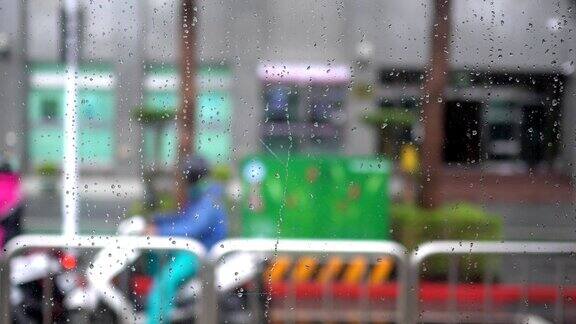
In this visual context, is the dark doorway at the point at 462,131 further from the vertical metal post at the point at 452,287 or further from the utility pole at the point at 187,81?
the utility pole at the point at 187,81

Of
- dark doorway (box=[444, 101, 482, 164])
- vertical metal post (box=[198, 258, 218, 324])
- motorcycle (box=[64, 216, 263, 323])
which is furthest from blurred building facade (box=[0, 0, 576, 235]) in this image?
vertical metal post (box=[198, 258, 218, 324])

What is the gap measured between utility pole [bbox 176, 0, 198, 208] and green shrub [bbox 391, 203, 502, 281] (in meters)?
0.86

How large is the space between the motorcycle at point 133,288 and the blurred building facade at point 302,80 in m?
0.33

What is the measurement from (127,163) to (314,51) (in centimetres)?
81

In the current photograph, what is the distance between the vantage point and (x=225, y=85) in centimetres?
299

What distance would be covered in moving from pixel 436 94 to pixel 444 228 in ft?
1.87

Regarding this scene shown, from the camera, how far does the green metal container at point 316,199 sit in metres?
3.26

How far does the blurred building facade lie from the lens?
288 cm

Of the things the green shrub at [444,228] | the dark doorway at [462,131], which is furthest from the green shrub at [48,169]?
the dark doorway at [462,131]

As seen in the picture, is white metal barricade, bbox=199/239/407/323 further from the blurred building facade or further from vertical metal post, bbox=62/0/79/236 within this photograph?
vertical metal post, bbox=62/0/79/236

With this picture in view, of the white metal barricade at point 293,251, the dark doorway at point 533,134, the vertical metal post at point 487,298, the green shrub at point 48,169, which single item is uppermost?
the dark doorway at point 533,134

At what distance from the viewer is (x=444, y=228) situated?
126 inches

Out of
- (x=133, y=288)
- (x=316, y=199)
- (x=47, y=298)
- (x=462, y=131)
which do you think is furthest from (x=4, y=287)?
(x=462, y=131)

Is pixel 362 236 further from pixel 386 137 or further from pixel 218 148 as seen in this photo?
pixel 218 148
